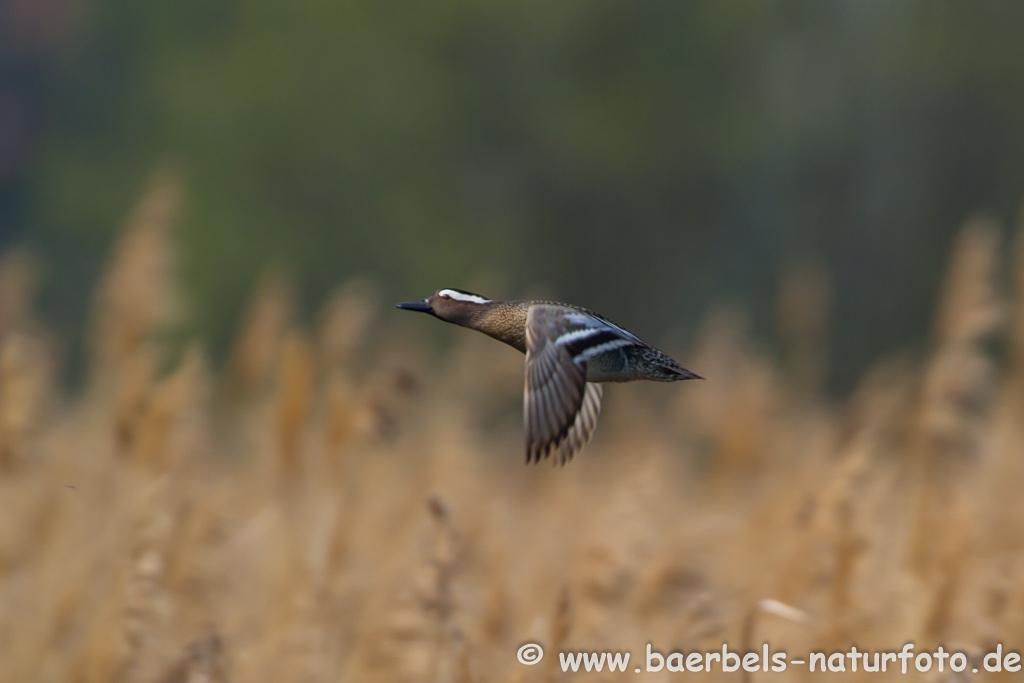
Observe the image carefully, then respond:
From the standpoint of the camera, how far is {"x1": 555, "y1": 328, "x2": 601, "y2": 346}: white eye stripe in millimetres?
1995

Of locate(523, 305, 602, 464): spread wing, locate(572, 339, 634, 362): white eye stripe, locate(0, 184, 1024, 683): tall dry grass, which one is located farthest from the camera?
locate(0, 184, 1024, 683): tall dry grass

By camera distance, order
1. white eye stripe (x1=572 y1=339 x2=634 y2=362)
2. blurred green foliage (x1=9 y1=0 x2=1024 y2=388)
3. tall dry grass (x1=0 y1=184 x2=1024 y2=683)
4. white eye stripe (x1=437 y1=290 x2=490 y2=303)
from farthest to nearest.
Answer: blurred green foliage (x1=9 y1=0 x2=1024 y2=388)
tall dry grass (x1=0 y1=184 x2=1024 y2=683)
white eye stripe (x1=437 y1=290 x2=490 y2=303)
white eye stripe (x1=572 y1=339 x2=634 y2=362)

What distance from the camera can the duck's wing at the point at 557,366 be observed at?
5.85 feet

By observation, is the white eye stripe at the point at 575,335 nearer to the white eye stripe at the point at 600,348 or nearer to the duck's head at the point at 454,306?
the white eye stripe at the point at 600,348

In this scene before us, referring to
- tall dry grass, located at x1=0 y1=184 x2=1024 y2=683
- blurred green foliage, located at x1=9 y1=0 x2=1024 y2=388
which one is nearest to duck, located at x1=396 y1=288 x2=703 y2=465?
tall dry grass, located at x1=0 y1=184 x2=1024 y2=683

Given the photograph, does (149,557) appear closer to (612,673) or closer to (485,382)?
(612,673)

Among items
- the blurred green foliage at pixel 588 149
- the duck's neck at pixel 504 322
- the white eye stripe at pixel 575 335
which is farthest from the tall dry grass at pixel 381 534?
the blurred green foliage at pixel 588 149

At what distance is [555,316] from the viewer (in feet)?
6.95

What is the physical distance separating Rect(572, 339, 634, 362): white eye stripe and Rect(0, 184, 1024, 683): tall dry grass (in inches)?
24.1

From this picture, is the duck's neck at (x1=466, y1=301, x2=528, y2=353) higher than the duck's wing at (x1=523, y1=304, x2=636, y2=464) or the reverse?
higher

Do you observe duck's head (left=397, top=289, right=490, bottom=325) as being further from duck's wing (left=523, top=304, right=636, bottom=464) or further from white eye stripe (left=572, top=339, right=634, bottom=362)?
white eye stripe (left=572, top=339, right=634, bottom=362)

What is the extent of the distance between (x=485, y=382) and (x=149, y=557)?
6.74ft

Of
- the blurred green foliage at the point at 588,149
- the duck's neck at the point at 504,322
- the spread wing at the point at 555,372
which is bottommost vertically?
the spread wing at the point at 555,372

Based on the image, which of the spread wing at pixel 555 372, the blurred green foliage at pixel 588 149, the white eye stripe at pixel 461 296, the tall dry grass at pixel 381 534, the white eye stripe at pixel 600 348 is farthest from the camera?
the blurred green foliage at pixel 588 149
